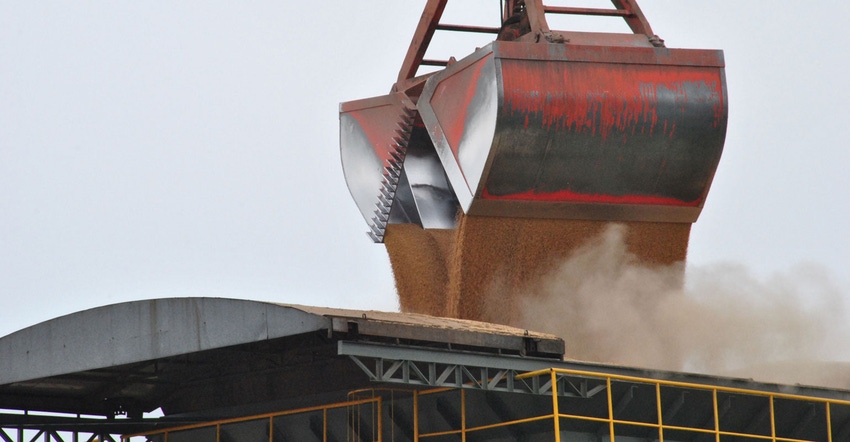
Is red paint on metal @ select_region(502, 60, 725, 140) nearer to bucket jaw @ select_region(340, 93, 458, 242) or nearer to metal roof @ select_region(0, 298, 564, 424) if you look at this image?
bucket jaw @ select_region(340, 93, 458, 242)

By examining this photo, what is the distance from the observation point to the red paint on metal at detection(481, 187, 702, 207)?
22.0 m

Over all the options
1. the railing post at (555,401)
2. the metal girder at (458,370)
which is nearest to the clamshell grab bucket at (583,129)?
the metal girder at (458,370)

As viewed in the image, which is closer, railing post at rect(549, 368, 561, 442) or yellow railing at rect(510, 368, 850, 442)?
railing post at rect(549, 368, 561, 442)

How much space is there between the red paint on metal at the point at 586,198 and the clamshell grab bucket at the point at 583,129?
0.6 inches

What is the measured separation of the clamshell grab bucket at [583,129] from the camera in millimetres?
21578

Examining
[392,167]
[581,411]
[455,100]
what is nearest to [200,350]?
[581,411]

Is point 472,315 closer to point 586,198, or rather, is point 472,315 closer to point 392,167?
point 586,198

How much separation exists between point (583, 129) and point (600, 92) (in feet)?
1.96

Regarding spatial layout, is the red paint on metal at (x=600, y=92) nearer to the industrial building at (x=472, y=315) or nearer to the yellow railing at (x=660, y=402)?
the industrial building at (x=472, y=315)

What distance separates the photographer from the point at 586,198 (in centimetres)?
2238

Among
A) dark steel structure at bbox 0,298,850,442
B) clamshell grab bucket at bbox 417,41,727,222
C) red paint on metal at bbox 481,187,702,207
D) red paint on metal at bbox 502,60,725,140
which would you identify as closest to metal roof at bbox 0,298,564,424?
dark steel structure at bbox 0,298,850,442

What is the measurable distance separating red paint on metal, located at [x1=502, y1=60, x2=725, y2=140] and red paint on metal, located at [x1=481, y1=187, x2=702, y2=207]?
100 centimetres

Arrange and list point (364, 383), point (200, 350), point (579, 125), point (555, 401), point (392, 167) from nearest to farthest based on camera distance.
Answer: point (555, 401) < point (200, 350) < point (364, 383) < point (579, 125) < point (392, 167)

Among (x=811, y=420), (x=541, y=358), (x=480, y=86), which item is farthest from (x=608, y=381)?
(x=480, y=86)
